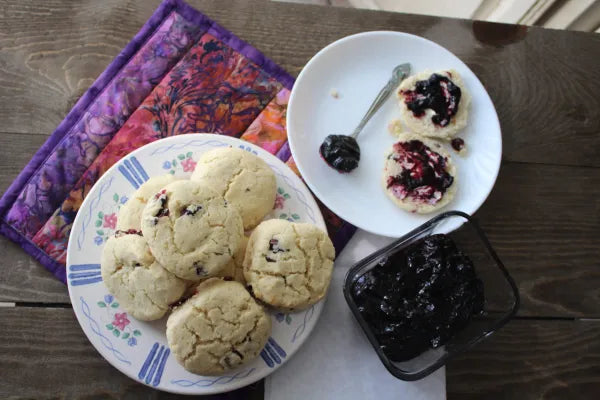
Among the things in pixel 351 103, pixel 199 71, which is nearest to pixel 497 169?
pixel 351 103

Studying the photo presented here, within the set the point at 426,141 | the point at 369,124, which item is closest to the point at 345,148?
the point at 369,124

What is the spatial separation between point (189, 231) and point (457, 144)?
0.79 meters

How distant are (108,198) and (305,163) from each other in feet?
1.61

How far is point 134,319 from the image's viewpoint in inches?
38.9

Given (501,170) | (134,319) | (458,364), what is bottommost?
(134,319)

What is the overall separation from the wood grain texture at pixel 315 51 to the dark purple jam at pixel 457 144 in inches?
7.0

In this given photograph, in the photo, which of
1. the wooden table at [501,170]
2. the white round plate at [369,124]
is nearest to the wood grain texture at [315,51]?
the wooden table at [501,170]

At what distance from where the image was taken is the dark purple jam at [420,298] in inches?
37.4

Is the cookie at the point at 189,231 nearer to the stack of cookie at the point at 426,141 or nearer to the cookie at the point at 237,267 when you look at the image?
the cookie at the point at 237,267

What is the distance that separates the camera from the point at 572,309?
1.27 m

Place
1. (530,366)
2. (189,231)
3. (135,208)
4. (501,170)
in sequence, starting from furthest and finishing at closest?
(501,170)
(530,366)
(135,208)
(189,231)

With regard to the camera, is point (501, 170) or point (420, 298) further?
point (501, 170)

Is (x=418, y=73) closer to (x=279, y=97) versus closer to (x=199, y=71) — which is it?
(x=279, y=97)

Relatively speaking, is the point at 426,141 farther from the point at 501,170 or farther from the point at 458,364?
the point at 458,364
